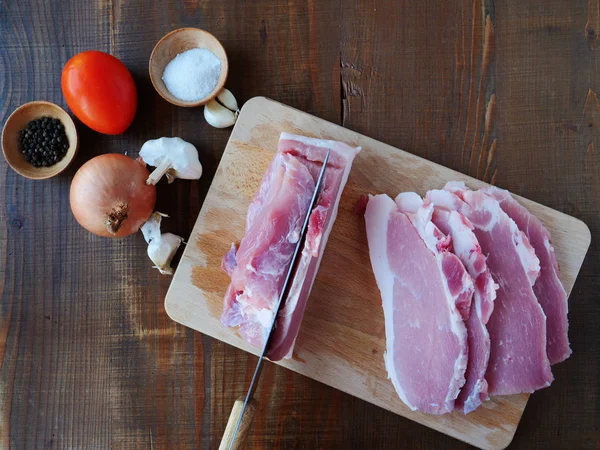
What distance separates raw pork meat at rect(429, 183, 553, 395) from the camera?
7.04 ft

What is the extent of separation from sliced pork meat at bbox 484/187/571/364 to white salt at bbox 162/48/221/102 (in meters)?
1.52

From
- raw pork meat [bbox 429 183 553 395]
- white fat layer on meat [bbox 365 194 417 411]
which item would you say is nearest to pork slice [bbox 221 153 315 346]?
white fat layer on meat [bbox 365 194 417 411]

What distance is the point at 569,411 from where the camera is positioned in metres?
2.40

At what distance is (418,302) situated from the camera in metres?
2.18

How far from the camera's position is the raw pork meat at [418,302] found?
210cm

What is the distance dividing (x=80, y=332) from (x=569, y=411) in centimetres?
254

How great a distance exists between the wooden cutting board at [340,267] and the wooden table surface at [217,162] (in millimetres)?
159

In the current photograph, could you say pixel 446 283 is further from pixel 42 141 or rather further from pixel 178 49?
pixel 42 141

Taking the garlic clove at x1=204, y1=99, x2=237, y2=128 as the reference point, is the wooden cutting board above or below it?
below

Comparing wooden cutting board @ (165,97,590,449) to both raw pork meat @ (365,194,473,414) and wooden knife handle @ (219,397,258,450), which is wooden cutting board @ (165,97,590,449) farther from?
wooden knife handle @ (219,397,258,450)

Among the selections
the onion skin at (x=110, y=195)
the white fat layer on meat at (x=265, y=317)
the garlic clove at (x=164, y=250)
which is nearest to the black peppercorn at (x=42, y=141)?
the onion skin at (x=110, y=195)

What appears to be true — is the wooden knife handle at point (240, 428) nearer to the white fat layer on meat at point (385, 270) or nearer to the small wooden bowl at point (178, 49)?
the white fat layer on meat at point (385, 270)

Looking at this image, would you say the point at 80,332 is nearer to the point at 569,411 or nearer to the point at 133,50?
the point at 133,50

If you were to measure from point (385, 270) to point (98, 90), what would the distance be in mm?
1606
